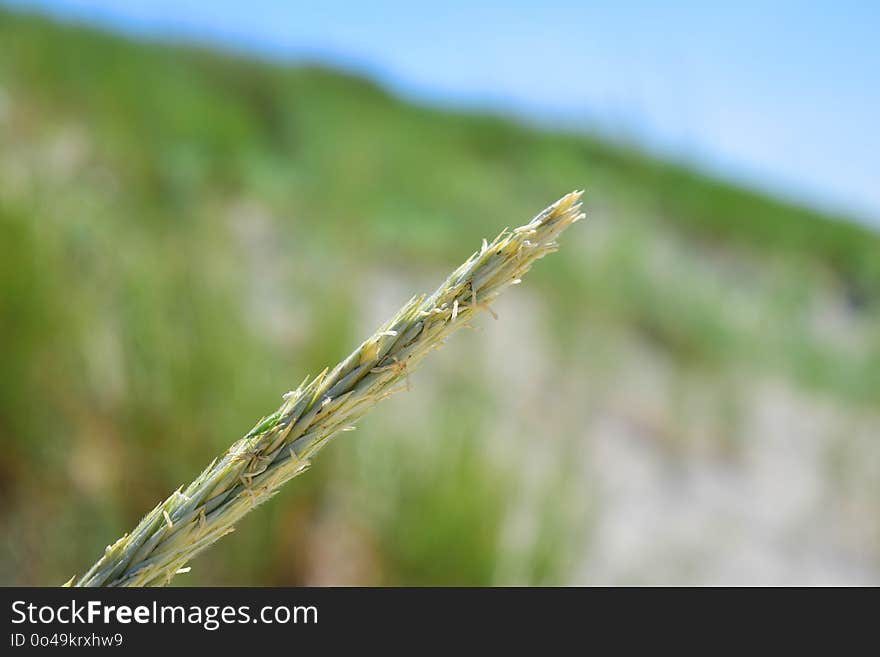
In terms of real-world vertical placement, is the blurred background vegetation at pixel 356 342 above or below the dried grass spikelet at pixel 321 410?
above

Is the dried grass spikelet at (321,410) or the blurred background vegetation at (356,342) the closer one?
the dried grass spikelet at (321,410)

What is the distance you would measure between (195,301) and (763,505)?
88.6 inches

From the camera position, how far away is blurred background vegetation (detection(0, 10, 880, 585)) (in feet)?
5.29

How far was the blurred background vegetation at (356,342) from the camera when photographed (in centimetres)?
161

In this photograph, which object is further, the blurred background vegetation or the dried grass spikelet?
the blurred background vegetation

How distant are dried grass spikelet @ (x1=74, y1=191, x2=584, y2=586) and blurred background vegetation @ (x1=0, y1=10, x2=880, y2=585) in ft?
4.05

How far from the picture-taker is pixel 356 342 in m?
2.02

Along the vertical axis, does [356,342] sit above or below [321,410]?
above

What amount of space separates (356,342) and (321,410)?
172cm

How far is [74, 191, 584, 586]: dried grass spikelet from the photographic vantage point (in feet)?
0.97

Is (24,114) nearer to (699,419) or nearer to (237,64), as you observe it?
(699,419)

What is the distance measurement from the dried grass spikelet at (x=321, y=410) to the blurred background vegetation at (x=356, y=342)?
1.24 metres

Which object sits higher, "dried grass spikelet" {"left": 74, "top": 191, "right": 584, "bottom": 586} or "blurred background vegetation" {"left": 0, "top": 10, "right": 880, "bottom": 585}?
"blurred background vegetation" {"left": 0, "top": 10, "right": 880, "bottom": 585}
